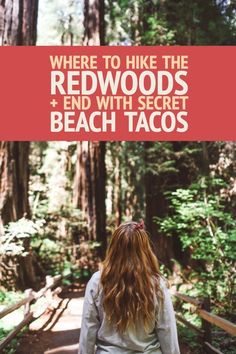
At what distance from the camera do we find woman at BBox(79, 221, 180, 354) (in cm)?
253

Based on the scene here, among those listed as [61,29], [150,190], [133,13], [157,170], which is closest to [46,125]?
[157,170]

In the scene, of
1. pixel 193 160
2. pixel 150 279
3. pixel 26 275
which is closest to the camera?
pixel 150 279

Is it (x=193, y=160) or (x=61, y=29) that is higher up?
(x=61, y=29)

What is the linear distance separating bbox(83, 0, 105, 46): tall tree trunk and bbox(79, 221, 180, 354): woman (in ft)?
48.9

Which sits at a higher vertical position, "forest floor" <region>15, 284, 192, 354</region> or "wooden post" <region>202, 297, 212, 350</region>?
"wooden post" <region>202, 297, 212, 350</region>

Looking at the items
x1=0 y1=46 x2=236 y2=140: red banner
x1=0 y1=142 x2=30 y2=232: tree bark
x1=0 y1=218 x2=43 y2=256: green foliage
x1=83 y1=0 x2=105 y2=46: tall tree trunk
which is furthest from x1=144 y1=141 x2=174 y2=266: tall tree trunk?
A: x1=0 y1=46 x2=236 y2=140: red banner

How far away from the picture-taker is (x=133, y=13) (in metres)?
16.5

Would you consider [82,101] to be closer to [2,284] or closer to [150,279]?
[150,279]

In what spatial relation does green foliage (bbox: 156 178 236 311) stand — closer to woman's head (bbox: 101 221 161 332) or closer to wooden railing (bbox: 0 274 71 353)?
wooden railing (bbox: 0 274 71 353)

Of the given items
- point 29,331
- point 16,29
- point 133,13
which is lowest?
point 29,331

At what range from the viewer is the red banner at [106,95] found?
6.23 metres

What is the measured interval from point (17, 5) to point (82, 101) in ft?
19.3

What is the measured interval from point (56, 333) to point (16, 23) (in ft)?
21.4

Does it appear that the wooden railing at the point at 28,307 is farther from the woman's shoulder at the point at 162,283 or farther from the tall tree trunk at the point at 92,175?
the tall tree trunk at the point at 92,175
